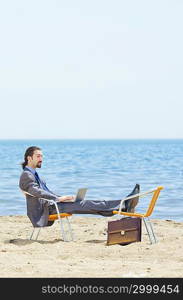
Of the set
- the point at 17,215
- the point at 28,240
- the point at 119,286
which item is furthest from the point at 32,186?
the point at 17,215

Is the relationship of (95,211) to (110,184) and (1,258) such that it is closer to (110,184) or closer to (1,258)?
(1,258)

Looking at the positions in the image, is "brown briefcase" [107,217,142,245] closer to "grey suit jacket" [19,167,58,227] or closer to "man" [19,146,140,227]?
"man" [19,146,140,227]

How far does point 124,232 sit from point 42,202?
1.01 m

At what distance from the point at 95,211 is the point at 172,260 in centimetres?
135

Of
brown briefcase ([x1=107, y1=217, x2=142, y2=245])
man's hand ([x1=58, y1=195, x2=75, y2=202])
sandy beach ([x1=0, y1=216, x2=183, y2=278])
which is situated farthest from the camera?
man's hand ([x1=58, y1=195, x2=75, y2=202])

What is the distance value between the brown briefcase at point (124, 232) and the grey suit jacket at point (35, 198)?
759 millimetres

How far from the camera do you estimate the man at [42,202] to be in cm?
769

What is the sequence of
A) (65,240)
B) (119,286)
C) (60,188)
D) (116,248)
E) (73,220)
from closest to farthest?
(119,286)
(116,248)
(65,240)
(73,220)
(60,188)

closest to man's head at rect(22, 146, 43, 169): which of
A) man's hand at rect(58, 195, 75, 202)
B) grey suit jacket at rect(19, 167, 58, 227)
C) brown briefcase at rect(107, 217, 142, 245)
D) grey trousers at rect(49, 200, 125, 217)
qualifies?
grey suit jacket at rect(19, 167, 58, 227)

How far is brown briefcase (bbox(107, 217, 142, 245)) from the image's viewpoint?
7.62 m

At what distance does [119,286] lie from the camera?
5.06m

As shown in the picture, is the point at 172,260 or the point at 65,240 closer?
the point at 172,260

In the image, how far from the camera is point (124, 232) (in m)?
7.62

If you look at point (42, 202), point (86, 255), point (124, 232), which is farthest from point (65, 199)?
point (86, 255)
